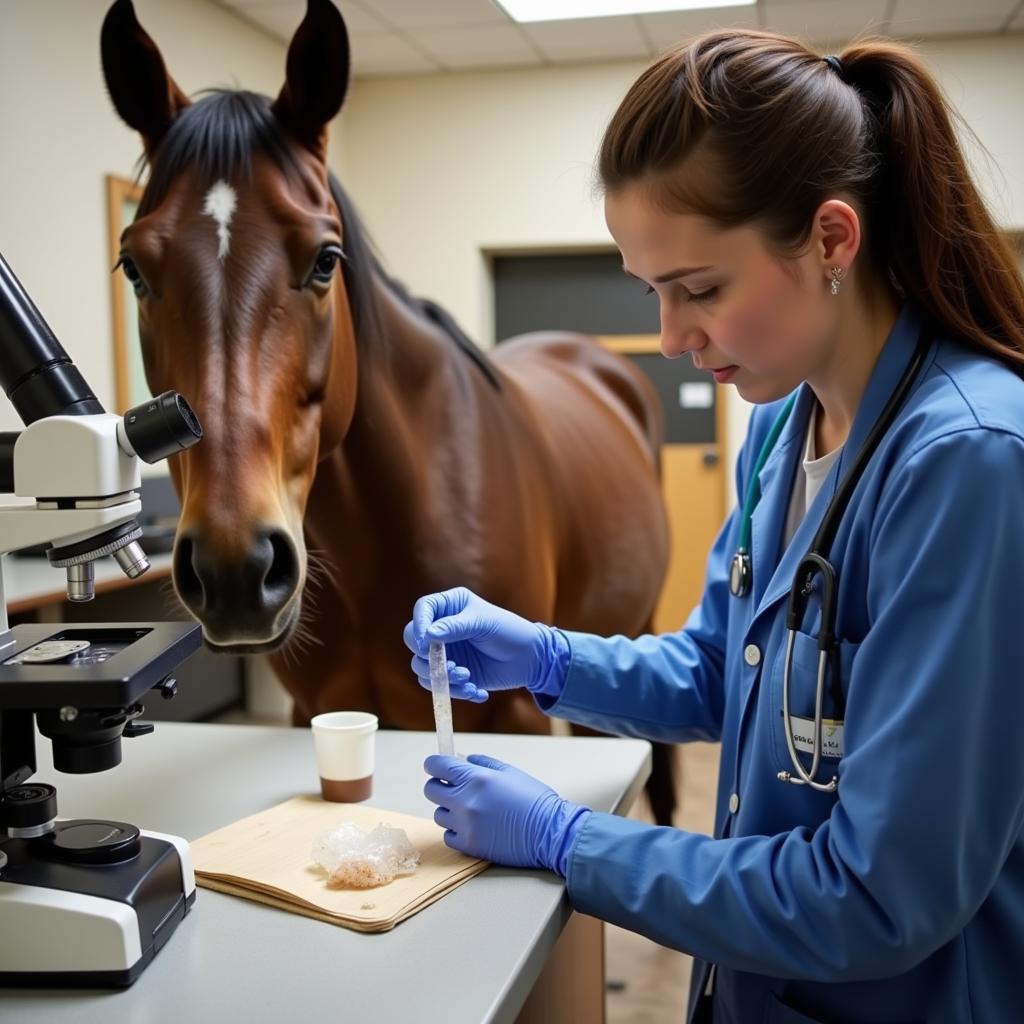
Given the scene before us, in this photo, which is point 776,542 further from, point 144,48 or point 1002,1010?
point 144,48

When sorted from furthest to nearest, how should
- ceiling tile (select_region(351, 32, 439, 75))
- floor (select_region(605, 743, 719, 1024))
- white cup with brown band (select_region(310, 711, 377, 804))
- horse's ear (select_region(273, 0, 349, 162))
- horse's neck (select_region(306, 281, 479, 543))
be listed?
1. ceiling tile (select_region(351, 32, 439, 75))
2. floor (select_region(605, 743, 719, 1024))
3. horse's neck (select_region(306, 281, 479, 543))
4. horse's ear (select_region(273, 0, 349, 162))
5. white cup with brown band (select_region(310, 711, 377, 804))

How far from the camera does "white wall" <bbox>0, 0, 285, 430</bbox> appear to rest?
297cm

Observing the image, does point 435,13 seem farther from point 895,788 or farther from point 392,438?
point 895,788

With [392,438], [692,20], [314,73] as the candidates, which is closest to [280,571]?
[392,438]

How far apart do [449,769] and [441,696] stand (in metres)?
0.09

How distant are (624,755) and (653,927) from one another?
0.41 meters

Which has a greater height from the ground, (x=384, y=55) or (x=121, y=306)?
(x=384, y=55)

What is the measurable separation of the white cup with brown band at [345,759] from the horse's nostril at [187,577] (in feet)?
0.61

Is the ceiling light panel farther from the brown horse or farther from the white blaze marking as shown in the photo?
the white blaze marking

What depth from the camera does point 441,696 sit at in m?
1.01

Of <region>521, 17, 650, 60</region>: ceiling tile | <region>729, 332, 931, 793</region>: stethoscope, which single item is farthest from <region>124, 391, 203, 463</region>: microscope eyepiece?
<region>521, 17, 650, 60</region>: ceiling tile

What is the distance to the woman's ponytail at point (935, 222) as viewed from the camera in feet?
2.89

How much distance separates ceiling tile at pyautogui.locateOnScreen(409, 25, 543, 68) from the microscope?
398cm

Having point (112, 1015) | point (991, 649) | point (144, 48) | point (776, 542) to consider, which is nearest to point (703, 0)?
point (144, 48)
